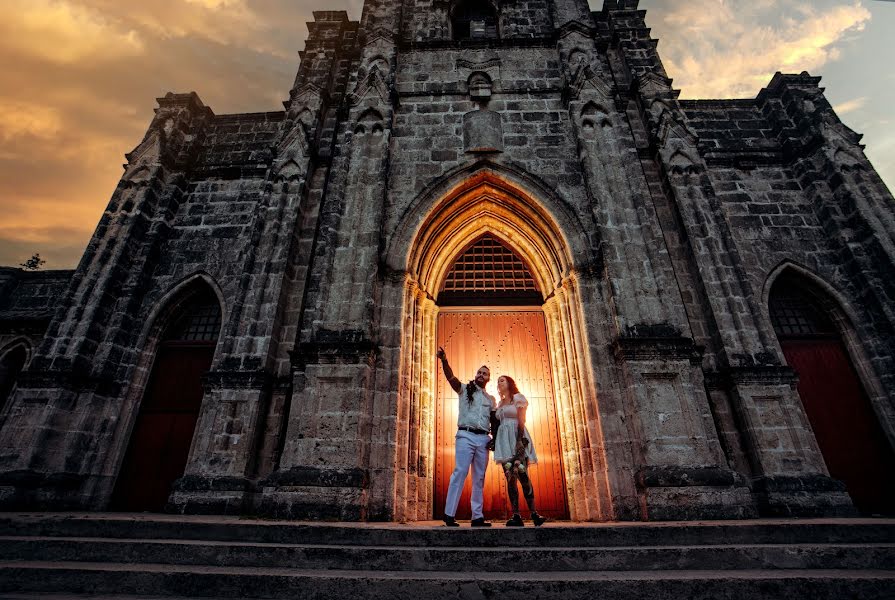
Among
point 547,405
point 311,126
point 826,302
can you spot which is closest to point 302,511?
point 547,405

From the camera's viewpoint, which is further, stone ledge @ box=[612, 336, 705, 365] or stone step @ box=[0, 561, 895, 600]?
stone ledge @ box=[612, 336, 705, 365]

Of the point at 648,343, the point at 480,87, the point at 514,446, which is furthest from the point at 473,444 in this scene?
the point at 480,87

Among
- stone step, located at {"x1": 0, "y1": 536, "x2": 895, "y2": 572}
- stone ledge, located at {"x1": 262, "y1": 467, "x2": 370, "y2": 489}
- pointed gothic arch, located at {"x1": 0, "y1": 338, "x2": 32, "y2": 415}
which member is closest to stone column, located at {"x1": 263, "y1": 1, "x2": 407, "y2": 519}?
stone ledge, located at {"x1": 262, "y1": 467, "x2": 370, "y2": 489}

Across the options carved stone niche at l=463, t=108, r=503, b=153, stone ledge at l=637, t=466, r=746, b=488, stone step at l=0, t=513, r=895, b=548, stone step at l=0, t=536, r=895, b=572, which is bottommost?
stone step at l=0, t=536, r=895, b=572

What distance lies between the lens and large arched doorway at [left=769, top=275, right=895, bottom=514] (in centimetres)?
694

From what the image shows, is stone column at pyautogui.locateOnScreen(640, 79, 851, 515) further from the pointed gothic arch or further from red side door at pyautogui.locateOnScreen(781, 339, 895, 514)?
the pointed gothic arch

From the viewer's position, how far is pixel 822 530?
3.93 metres

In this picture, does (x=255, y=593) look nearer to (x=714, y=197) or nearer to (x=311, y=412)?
(x=311, y=412)

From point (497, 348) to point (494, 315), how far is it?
2.40 ft

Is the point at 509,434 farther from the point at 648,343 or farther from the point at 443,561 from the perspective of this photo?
the point at 648,343

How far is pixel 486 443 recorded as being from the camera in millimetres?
5105

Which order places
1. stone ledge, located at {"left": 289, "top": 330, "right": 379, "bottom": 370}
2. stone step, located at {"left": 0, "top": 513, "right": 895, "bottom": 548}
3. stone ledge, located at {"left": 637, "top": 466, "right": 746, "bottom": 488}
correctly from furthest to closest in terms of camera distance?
stone ledge, located at {"left": 289, "top": 330, "right": 379, "bottom": 370}, stone ledge, located at {"left": 637, "top": 466, "right": 746, "bottom": 488}, stone step, located at {"left": 0, "top": 513, "right": 895, "bottom": 548}

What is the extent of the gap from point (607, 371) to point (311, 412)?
464cm

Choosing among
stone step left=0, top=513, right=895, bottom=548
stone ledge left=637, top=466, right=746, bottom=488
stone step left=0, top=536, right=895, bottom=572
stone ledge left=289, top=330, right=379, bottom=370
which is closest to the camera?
stone step left=0, top=536, right=895, bottom=572
